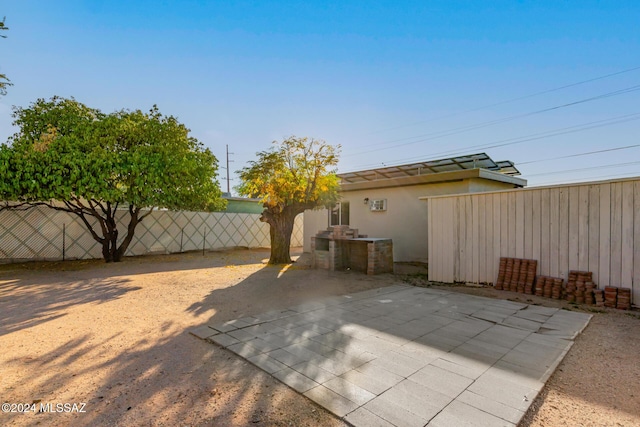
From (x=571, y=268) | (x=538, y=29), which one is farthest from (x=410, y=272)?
(x=538, y=29)

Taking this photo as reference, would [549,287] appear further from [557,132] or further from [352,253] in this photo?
[557,132]

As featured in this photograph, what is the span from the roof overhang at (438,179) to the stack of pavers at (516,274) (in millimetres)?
2891

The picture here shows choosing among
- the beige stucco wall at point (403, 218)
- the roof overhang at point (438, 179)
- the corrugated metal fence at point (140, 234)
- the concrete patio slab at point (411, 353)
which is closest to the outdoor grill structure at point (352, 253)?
the beige stucco wall at point (403, 218)

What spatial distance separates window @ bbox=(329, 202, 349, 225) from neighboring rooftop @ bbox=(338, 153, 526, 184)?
90cm

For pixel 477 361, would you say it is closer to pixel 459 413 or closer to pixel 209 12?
pixel 459 413

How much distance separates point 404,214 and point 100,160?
7.95 metres

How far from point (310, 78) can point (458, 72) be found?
426 cm

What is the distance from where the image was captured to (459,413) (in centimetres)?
187

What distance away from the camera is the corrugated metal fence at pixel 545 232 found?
14.0 ft

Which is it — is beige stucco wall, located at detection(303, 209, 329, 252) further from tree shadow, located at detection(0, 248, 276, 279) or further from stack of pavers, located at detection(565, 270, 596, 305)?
stack of pavers, located at detection(565, 270, 596, 305)

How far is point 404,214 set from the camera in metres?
9.08

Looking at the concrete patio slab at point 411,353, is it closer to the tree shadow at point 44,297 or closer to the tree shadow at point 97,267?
the tree shadow at point 44,297

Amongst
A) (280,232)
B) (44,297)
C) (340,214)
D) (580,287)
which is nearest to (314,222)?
(340,214)

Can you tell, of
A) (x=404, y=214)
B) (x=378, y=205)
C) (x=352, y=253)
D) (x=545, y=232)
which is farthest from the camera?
(x=378, y=205)
